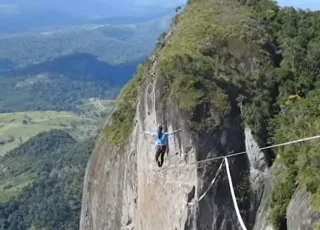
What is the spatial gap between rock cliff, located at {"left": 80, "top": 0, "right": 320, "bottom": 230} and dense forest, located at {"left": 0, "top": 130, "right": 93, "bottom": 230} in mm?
52988

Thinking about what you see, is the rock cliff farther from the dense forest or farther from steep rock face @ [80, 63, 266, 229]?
the dense forest

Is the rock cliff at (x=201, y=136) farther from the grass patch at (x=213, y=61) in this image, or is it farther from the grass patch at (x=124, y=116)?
the grass patch at (x=124, y=116)

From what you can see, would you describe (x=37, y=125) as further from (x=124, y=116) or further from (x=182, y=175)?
(x=182, y=175)

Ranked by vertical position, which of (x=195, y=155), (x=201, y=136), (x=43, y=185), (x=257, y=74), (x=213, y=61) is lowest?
(x=195, y=155)

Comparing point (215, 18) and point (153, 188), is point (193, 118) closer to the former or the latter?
point (153, 188)

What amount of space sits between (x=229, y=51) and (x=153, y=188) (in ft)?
22.0

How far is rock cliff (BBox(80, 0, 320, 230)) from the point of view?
84.4 ft

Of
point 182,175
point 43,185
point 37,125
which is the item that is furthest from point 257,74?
point 37,125

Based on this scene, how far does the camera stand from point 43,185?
105938mm

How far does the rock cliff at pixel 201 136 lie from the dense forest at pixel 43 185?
174 feet

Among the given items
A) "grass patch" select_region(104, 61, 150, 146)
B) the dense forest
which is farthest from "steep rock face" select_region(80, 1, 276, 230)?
the dense forest

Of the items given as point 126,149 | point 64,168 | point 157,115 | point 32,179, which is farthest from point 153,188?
point 32,179

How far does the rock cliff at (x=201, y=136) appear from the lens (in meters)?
25.7

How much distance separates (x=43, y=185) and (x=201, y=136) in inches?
3244
